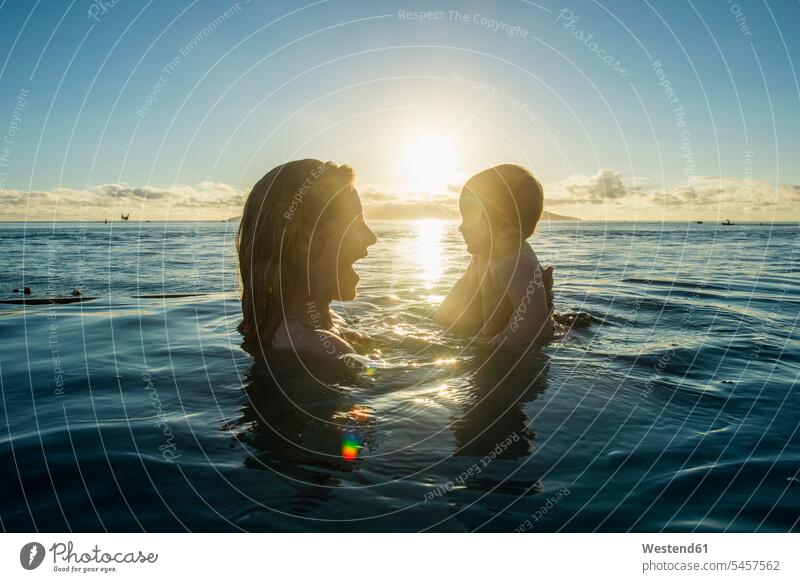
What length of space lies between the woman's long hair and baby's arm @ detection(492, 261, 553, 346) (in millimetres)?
2068

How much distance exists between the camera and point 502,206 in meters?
5.96

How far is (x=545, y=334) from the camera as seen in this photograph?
618 centimetres

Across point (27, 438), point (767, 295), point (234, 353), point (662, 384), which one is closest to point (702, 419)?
point (662, 384)

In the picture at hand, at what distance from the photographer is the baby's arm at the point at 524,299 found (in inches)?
225

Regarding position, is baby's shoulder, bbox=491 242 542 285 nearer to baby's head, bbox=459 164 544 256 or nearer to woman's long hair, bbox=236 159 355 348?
baby's head, bbox=459 164 544 256

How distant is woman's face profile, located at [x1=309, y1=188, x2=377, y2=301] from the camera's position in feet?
15.8

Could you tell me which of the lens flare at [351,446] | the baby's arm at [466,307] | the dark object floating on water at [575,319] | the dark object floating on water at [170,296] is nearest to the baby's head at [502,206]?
the baby's arm at [466,307]

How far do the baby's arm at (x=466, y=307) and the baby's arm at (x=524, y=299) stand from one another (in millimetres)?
557

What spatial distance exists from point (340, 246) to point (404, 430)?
6.39 feet

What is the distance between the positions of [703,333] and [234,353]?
5.89 meters
